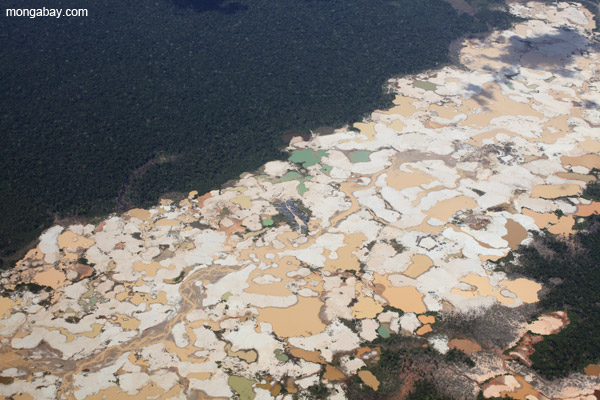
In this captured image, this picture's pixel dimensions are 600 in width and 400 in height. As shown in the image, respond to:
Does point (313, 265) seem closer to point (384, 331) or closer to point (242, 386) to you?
point (384, 331)

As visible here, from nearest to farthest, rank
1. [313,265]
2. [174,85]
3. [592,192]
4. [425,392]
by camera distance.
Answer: [425,392] < [313,265] < [592,192] < [174,85]

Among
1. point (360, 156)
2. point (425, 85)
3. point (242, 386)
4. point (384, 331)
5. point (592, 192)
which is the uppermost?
point (425, 85)

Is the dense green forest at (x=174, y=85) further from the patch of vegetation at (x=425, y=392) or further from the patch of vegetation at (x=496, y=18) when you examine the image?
the patch of vegetation at (x=425, y=392)

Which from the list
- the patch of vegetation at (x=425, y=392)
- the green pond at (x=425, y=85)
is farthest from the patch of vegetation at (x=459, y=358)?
the green pond at (x=425, y=85)

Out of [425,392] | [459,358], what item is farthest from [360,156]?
[425,392]

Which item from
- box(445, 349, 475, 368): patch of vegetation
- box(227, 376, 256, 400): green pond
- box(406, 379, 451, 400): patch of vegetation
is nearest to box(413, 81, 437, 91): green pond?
box(445, 349, 475, 368): patch of vegetation
